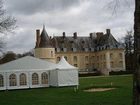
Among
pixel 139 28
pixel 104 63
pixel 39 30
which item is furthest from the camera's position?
pixel 104 63

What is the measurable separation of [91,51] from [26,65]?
5311cm

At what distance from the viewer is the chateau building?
267ft

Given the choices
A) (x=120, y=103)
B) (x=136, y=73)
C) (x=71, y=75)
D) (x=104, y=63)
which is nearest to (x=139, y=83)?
(x=136, y=73)

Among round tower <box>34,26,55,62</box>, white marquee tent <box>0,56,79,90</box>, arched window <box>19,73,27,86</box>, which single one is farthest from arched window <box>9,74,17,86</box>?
round tower <box>34,26,55,62</box>

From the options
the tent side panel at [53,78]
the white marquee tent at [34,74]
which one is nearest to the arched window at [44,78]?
the white marquee tent at [34,74]

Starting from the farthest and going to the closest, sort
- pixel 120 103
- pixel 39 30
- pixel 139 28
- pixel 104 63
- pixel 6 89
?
pixel 104 63 < pixel 39 30 < pixel 6 89 < pixel 120 103 < pixel 139 28

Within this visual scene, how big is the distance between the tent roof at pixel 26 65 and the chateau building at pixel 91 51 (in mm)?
41034

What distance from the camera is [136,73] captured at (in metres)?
4.73

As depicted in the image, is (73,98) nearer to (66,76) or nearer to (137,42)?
(66,76)

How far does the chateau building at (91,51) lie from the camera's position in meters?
81.2

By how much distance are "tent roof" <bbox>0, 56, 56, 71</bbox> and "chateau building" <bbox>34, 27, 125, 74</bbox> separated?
135 feet

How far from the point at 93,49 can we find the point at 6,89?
55503mm

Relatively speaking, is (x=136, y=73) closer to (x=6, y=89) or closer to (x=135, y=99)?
(x=135, y=99)

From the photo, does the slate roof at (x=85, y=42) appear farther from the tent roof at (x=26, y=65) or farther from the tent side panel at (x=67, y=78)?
the tent side panel at (x=67, y=78)
